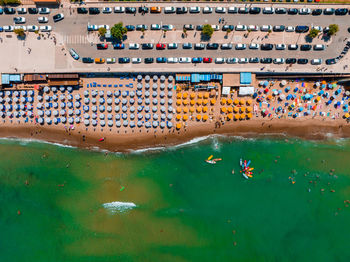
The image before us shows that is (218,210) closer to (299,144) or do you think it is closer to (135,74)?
(299,144)

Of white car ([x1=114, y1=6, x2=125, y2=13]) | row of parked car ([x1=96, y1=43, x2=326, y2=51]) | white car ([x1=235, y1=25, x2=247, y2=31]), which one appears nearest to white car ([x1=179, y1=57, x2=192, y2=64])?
row of parked car ([x1=96, y1=43, x2=326, y2=51])

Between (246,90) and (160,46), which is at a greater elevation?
(160,46)

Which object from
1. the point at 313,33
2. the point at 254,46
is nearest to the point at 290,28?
the point at 313,33

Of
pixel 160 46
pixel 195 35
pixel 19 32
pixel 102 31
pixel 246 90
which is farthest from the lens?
pixel 246 90

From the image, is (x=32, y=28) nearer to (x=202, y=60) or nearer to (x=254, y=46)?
(x=202, y=60)

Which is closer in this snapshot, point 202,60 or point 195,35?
point 202,60

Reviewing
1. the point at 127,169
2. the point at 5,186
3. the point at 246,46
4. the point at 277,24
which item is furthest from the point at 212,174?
the point at 5,186

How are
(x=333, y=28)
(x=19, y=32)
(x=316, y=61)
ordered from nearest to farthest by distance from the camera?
(x=333, y=28)
(x=19, y=32)
(x=316, y=61)

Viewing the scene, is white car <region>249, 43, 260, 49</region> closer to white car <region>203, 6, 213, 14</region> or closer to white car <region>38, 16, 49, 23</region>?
white car <region>203, 6, 213, 14</region>
